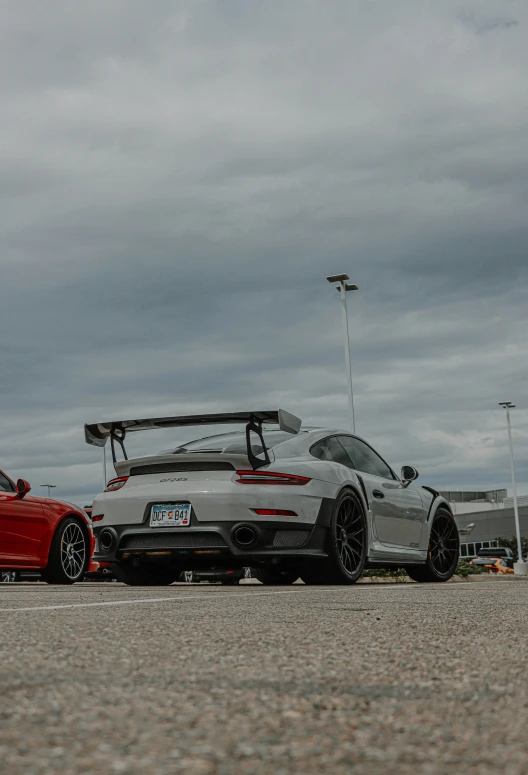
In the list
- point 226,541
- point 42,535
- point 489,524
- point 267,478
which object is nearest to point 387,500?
point 267,478

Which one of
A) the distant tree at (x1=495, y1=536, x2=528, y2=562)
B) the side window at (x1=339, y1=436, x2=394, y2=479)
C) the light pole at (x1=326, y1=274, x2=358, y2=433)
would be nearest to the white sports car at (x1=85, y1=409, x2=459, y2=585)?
the side window at (x1=339, y1=436, x2=394, y2=479)

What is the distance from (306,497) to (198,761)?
656 cm

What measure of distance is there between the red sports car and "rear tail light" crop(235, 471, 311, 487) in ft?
10.1

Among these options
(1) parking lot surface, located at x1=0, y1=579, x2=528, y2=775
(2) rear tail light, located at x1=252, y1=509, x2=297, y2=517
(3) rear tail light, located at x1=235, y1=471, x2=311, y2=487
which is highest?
(3) rear tail light, located at x1=235, y1=471, x2=311, y2=487

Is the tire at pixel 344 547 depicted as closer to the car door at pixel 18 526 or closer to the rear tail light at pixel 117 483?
the rear tail light at pixel 117 483

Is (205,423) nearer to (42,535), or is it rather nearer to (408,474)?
(408,474)

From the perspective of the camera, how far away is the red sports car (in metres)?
9.80

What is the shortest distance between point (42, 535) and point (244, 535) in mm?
3298

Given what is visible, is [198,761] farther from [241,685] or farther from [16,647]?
[16,647]

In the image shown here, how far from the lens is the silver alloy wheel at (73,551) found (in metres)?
10.6

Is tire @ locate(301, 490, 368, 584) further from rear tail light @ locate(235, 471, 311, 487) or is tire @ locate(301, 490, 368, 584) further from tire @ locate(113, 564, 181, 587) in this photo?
tire @ locate(113, 564, 181, 587)

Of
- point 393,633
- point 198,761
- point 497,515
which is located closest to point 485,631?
point 393,633

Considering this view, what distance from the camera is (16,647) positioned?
278 cm

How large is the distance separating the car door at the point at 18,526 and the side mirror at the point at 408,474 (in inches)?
152
